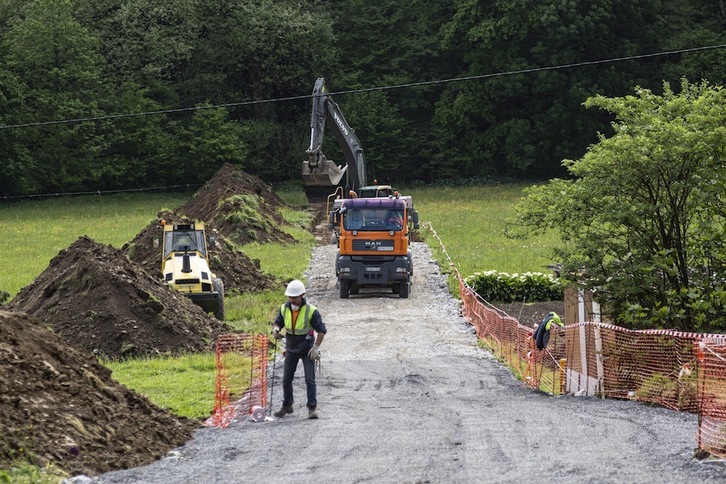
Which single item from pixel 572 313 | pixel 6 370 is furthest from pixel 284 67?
pixel 6 370

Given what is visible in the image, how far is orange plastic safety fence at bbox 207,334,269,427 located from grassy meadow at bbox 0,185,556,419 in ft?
1.11

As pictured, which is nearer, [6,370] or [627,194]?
[6,370]

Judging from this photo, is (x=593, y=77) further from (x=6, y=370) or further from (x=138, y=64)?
(x=6, y=370)

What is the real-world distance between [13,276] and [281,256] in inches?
396

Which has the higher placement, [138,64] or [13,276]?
[138,64]

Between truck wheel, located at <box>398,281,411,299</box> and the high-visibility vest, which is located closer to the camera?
the high-visibility vest

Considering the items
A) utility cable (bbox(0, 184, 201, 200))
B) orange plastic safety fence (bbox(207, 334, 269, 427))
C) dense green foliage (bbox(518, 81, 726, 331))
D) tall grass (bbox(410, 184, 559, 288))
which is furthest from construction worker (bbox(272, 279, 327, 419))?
utility cable (bbox(0, 184, 201, 200))

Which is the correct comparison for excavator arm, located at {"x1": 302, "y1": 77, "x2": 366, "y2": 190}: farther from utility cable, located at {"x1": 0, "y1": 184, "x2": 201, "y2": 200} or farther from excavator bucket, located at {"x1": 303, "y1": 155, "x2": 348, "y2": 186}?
utility cable, located at {"x1": 0, "y1": 184, "x2": 201, "y2": 200}

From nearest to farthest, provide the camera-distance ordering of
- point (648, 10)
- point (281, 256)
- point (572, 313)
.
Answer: point (572, 313) → point (281, 256) → point (648, 10)

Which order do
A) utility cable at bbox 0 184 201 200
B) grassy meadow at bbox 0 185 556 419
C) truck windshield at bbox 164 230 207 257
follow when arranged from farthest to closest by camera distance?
utility cable at bbox 0 184 201 200, truck windshield at bbox 164 230 207 257, grassy meadow at bbox 0 185 556 419

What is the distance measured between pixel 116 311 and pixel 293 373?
9325 millimetres

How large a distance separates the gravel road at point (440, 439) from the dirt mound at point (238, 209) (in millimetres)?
27332

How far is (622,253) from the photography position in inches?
811

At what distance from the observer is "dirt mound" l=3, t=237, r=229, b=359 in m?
24.1
